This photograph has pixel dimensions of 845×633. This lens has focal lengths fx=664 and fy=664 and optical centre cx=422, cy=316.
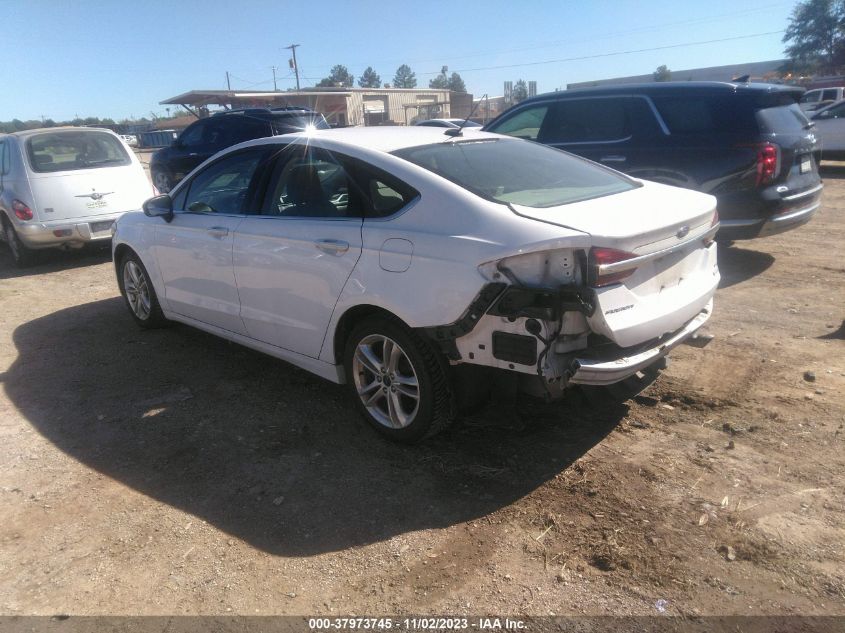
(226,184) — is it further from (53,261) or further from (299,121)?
(299,121)

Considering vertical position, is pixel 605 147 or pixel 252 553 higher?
pixel 605 147

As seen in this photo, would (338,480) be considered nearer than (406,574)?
No

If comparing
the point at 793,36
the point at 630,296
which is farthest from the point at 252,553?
the point at 793,36

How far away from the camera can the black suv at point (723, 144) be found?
21.2ft

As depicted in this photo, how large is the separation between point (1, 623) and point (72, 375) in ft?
9.19

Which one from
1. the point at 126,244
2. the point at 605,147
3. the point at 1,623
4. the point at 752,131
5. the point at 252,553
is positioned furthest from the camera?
the point at 605,147

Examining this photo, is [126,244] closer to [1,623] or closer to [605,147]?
[1,623]

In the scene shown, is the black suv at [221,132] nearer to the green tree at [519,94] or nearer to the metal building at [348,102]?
the green tree at [519,94]

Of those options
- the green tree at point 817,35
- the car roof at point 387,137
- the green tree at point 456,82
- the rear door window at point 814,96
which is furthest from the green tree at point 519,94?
the green tree at point 456,82

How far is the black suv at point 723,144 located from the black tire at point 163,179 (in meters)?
10.6

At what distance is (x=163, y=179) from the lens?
15242 millimetres

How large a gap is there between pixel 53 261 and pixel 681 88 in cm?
865

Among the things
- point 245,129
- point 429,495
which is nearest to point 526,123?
point 429,495

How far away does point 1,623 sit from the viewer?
2.62 metres
